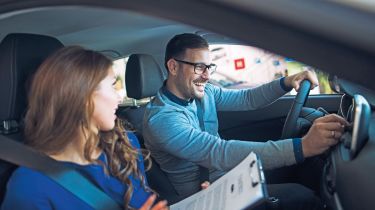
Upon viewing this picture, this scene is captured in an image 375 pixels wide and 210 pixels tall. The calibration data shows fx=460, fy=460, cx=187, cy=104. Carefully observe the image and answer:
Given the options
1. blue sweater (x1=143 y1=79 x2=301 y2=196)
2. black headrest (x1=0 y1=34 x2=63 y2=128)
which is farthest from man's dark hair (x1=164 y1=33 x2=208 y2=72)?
black headrest (x1=0 y1=34 x2=63 y2=128)

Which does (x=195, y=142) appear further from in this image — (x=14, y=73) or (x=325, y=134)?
(x=14, y=73)

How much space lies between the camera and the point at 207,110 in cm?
205

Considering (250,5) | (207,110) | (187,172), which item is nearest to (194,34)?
(207,110)

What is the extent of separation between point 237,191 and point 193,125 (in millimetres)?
749

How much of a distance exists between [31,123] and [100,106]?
0.21 meters

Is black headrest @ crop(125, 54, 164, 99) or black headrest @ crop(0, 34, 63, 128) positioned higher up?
black headrest @ crop(0, 34, 63, 128)

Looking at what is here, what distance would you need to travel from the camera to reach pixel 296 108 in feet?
5.65

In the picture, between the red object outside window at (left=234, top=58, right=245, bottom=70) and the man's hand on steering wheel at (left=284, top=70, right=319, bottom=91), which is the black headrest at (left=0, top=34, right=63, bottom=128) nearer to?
the man's hand on steering wheel at (left=284, top=70, right=319, bottom=91)

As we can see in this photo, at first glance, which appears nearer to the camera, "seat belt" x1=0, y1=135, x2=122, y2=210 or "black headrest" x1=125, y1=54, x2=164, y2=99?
"seat belt" x1=0, y1=135, x2=122, y2=210

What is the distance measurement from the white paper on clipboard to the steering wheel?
54 centimetres

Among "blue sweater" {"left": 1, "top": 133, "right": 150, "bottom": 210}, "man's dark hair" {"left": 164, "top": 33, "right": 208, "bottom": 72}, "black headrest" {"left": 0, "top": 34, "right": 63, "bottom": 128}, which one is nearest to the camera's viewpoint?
"blue sweater" {"left": 1, "top": 133, "right": 150, "bottom": 210}

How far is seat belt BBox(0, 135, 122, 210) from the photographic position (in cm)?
122

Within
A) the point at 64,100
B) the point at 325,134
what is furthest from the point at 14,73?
the point at 325,134

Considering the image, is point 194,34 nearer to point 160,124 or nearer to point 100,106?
point 160,124
